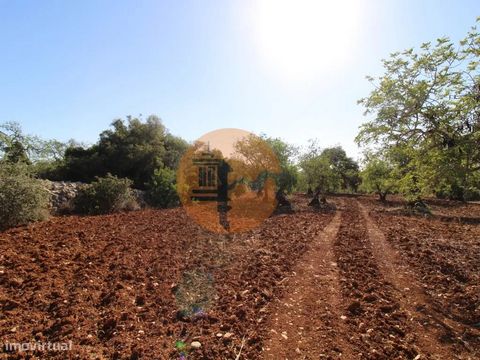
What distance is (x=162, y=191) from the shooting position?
1694 cm

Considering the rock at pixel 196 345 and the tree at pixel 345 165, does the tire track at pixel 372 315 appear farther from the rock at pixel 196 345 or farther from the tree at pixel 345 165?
the tree at pixel 345 165

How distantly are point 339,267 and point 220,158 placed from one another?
49.7 ft

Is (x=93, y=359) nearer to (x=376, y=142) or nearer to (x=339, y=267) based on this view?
(x=339, y=267)

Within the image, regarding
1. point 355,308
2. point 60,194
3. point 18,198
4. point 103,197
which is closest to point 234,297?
point 355,308

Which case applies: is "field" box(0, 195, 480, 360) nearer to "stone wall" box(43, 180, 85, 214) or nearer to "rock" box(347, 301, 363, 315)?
"rock" box(347, 301, 363, 315)

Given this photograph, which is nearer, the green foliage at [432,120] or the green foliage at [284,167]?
the green foliage at [432,120]

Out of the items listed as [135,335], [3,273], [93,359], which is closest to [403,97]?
[135,335]

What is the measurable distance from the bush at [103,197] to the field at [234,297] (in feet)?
14.7

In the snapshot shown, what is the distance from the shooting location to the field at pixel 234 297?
11.0 feet

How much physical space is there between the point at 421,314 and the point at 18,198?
10.4m

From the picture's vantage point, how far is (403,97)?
5859mm

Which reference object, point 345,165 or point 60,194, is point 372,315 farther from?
point 345,165
